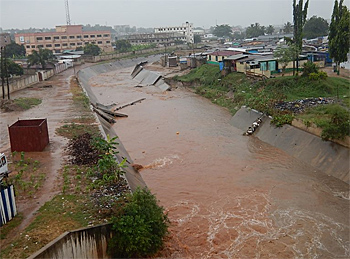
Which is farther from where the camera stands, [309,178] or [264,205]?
[309,178]

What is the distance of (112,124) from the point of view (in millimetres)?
27297

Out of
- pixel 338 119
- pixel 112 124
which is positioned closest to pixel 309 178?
pixel 338 119

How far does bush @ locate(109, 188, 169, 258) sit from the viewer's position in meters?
10.1

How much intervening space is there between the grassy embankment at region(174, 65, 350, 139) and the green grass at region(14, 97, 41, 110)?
15687 mm

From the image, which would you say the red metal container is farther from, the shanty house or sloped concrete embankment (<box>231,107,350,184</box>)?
the shanty house

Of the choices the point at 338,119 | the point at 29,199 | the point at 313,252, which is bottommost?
the point at 313,252

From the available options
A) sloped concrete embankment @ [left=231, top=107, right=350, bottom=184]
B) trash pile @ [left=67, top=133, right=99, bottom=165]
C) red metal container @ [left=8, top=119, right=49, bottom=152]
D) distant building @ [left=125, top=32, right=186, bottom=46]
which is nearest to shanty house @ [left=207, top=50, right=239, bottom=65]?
sloped concrete embankment @ [left=231, top=107, right=350, bottom=184]

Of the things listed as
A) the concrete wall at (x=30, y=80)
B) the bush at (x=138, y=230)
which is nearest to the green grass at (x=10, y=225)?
Answer: the bush at (x=138, y=230)

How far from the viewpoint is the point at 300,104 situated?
23.4m

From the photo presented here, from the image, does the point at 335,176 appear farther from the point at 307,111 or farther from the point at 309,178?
the point at 307,111

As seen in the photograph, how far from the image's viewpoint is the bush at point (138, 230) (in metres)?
10.1

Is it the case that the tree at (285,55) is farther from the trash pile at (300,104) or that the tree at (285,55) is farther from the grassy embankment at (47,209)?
the grassy embankment at (47,209)

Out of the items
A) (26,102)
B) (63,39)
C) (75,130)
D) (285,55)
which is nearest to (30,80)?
(26,102)

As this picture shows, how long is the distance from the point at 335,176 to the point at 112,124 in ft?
53.8
